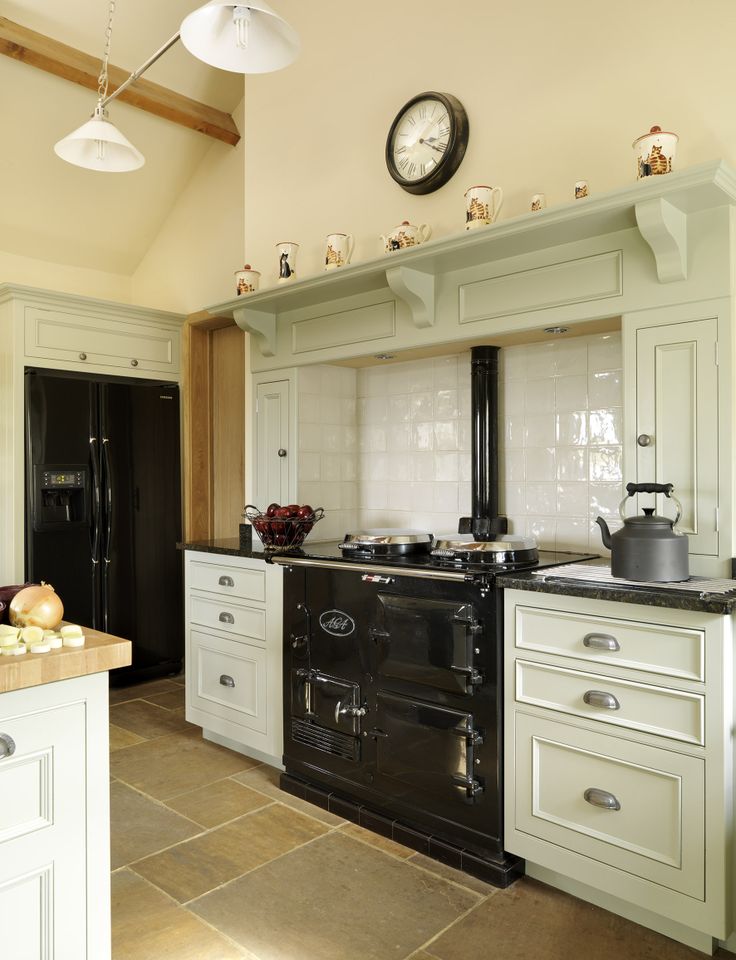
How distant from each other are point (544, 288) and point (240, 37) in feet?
4.01

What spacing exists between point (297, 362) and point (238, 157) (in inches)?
75.2

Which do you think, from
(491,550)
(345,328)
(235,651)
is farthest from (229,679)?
(345,328)

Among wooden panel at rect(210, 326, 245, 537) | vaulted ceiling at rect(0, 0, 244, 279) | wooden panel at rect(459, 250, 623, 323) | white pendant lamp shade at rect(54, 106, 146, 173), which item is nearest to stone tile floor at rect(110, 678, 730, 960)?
wooden panel at rect(459, 250, 623, 323)

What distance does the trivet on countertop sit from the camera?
6.14 ft

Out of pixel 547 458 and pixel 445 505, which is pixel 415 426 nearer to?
pixel 445 505

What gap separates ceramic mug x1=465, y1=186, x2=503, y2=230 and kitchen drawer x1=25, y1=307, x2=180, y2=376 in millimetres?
2495

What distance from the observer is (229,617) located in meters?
3.17

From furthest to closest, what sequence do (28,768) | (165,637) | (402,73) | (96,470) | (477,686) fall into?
1. (165,637)
2. (96,470)
3. (402,73)
4. (477,686)
5. (28,768)

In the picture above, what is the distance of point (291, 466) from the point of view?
3.43 m

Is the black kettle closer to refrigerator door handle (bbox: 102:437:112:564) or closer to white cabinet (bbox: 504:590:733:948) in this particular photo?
white cabinet (bbox: 504:590:733:948)

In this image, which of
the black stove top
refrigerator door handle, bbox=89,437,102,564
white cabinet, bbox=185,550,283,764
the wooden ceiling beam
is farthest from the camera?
refrigerator door handle, bbox=89,437,102,564

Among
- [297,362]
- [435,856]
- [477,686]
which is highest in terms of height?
[297,362]

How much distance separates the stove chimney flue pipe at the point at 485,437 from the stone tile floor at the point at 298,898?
4.03 ft

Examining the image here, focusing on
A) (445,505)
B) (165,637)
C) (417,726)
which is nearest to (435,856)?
(417,726)
